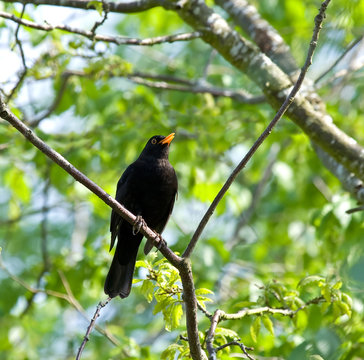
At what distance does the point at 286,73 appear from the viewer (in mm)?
4477

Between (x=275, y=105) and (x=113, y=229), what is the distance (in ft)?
5.42

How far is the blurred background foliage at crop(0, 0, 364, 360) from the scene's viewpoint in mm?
3865

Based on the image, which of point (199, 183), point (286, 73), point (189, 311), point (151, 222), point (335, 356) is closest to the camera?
point (335, 356)

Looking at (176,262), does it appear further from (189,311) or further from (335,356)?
(335,356)

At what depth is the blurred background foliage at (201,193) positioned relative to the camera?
12.7 ft

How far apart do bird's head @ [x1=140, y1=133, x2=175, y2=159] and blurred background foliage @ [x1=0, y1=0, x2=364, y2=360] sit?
0.84 ft

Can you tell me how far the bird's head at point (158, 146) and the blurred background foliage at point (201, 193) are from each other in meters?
0.26

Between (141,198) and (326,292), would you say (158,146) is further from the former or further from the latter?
(326,292)

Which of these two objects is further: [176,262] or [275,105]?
[275,105]

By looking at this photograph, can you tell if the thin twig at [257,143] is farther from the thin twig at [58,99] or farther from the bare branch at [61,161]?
the thin twig at [58,99]

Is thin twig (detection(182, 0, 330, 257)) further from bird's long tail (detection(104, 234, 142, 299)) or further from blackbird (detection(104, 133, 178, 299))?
blackbird (detection(104, 133, 178, 299))

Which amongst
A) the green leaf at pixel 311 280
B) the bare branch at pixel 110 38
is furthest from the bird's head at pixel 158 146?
the green leaf at pixel 311 280

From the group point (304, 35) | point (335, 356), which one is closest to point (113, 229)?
point (335, 356)

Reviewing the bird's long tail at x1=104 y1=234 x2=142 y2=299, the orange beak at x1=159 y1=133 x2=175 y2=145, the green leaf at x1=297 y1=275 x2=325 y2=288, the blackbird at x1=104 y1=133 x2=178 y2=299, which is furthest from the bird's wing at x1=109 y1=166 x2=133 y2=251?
the green leaf at x1=297 y1=275 x2=325 y2=288
